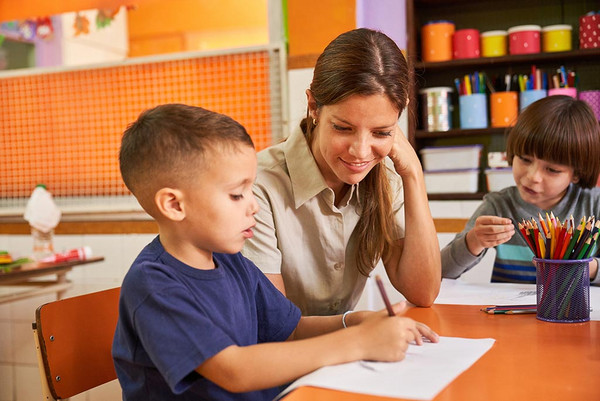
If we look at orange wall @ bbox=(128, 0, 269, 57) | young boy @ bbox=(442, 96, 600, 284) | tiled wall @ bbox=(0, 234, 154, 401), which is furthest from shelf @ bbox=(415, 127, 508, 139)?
tiled wall @ bbox=(0, 234, 154, 401)

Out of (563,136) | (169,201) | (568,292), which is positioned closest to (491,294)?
(568,292)

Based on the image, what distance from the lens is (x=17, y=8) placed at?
11.3 feet

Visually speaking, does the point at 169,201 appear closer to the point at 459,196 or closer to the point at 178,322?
the point at 178,322

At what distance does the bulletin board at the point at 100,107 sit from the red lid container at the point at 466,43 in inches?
33.5

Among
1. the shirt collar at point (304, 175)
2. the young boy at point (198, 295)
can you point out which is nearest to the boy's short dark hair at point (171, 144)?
the young boy at point (198, 295)

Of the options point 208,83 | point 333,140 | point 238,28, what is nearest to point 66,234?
point 208,83

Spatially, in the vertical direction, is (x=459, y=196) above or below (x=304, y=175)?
below

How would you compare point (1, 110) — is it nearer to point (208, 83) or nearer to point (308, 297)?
point (208, 83)

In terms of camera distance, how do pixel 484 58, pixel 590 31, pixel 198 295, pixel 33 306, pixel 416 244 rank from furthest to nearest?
1. pixel 33 306
2. pixel 484 58
3. pixel 590 31
4. pixel 416 244
5. pixel 198 295

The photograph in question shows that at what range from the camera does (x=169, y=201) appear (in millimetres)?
945

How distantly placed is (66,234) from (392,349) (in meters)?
2.75

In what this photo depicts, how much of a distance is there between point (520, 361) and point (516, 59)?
2.32m

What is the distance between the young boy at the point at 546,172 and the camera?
1604mm

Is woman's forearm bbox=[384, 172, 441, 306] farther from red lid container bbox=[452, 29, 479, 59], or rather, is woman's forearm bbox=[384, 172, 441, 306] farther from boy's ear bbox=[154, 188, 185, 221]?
red lid container bbox=[452, 29, 479, 59]
